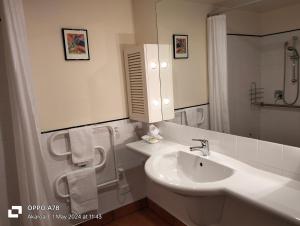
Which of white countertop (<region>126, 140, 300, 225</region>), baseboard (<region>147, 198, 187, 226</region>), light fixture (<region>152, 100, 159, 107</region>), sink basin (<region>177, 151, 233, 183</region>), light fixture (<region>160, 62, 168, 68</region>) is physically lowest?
baseboard (<region>147, 198, 187, 226</region>)

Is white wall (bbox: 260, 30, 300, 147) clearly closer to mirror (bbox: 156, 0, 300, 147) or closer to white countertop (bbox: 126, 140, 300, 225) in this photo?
mirror (bbox: 156, 0, 300, 147)

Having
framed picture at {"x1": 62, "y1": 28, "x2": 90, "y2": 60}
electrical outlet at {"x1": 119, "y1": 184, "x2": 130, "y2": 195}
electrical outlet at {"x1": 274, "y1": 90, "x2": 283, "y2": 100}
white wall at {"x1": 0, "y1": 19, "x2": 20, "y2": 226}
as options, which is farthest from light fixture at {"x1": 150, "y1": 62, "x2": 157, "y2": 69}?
electrical outlet at {"x1": 119, "y1": 184, "x2": 130, "y2": 195}

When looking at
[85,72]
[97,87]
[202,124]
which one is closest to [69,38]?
[85,72]

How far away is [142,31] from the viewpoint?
2.17 meters

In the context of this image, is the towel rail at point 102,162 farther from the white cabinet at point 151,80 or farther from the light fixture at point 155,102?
the light fixture at point 155,102

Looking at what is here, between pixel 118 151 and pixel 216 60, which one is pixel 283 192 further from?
pixel 118 151

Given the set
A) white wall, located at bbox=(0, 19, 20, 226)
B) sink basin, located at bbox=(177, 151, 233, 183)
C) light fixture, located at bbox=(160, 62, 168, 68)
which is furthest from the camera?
light fixture, located at bbox=(160, 62, 168, 68)

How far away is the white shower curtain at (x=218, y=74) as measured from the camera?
163cm

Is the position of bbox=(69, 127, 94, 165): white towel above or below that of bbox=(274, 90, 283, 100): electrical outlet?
below

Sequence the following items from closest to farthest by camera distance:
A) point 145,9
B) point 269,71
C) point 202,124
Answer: point 269,71 < point 202,124 < point 145,9

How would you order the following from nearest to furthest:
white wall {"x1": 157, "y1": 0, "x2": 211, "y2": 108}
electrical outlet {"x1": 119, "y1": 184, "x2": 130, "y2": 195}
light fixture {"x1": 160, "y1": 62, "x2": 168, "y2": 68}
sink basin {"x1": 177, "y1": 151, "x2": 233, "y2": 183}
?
sink basin {"x1": 177, "y1": 151, "x2": 233, "y2": 183}, white wall {"x1": 157, "y1": 0, "x2": 211, "y2": 108}, light fixture {"x1": 160, "y1": 62, "x2": 168, "y2": 68}, electrical outlet {"x1": 119, "y1": 184, "x2": 130, "y2": 195}

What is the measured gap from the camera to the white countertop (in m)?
0.99

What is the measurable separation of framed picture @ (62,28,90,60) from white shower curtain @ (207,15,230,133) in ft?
3.39

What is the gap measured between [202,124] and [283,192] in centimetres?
82
